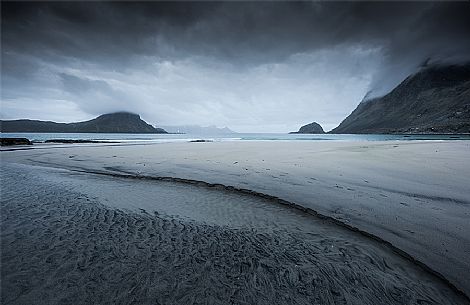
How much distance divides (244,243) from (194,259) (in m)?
1.20

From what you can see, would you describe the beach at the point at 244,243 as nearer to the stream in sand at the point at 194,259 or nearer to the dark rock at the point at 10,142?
the stream in sand at the point at 194,259

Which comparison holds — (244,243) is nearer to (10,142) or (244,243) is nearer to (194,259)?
(194,259)

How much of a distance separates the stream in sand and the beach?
0.07ft

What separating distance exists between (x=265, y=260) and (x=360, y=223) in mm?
2983

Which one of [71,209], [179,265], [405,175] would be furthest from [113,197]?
[405,175]

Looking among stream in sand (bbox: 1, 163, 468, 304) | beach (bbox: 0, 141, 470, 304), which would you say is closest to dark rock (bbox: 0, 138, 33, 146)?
beach (bbox: 0, 141, 470, 304)

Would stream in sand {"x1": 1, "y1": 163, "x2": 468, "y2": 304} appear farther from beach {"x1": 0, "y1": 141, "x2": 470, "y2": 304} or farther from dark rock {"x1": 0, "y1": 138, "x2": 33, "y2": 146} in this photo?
dark rock {"x1": 0, "y1": 138, "x2": 33, "y2": 146}

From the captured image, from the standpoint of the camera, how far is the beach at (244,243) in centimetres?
335

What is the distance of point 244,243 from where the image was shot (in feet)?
15.8

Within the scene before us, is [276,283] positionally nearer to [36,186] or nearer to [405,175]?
[405,175]

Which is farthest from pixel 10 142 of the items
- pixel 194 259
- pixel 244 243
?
pixel 244 243

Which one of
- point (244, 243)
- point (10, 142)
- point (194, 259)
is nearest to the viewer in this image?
point (194, 259)

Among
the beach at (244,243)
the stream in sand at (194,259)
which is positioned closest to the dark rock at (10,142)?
the beach at (244,243)

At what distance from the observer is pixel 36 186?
9.30 m
